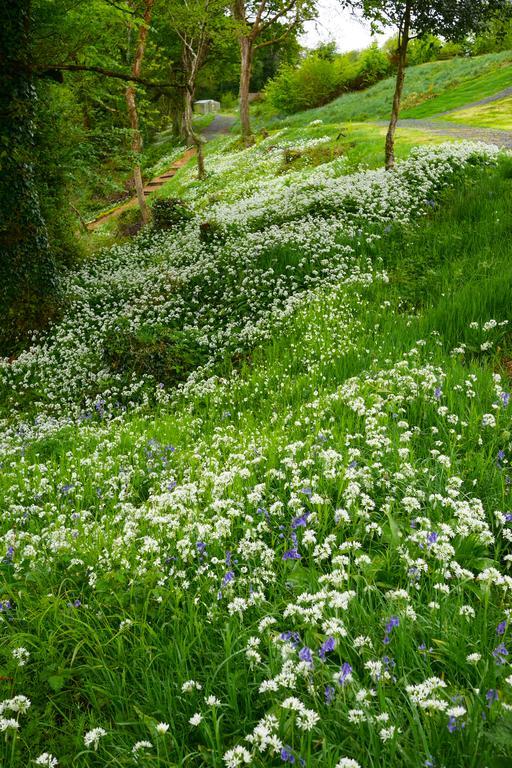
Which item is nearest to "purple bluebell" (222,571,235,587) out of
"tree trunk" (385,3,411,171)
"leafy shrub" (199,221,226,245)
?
"leafy shrub" (199,221,226,245)

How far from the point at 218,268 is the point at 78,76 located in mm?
11122

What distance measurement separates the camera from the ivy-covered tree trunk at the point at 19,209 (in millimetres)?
10773

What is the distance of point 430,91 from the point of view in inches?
1636

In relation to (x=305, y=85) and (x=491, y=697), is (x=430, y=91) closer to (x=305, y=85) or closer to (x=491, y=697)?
(x=305, y=85)

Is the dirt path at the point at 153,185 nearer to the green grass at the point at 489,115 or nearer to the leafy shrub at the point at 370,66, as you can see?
the leafy shrub at the point at 370,66

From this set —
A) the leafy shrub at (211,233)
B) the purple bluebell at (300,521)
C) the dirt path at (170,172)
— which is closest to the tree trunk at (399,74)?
the leafy shrub at (211,233)

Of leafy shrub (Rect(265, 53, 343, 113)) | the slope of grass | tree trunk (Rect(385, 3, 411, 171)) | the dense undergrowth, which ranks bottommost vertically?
the dense undergrowth

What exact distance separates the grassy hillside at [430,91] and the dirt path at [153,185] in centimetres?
1056

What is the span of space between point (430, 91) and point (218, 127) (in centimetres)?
2692

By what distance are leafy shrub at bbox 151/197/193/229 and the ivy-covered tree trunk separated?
8.18m

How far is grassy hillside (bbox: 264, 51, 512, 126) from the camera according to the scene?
36625 mm

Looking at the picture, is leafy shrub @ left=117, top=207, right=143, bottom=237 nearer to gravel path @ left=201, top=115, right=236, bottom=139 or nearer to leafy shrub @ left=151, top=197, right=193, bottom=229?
leafy shrub @ left=151, top=197, right=193, bottom=229

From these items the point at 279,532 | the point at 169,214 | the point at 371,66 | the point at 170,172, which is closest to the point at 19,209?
the point at 169,214

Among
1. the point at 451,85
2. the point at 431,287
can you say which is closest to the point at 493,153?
the point at 431,287
